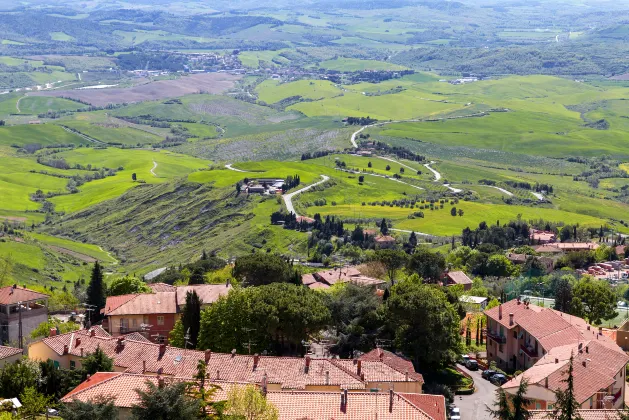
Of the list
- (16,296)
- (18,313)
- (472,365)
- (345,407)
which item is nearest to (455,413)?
(472,365)

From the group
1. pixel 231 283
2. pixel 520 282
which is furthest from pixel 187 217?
pixel 231 283

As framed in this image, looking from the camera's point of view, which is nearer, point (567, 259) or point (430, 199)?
point (567, 259)

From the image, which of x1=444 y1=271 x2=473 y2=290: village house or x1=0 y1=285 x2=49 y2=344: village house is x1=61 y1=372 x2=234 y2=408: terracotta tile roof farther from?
x1=444 y1=271 x2=473 y2=290: village house

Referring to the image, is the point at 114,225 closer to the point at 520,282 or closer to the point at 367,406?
the point at 520,282

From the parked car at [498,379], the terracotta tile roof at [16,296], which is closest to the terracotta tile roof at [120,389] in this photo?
the parked car at [498,379]

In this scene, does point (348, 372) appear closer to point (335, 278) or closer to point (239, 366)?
point (239, 366)
